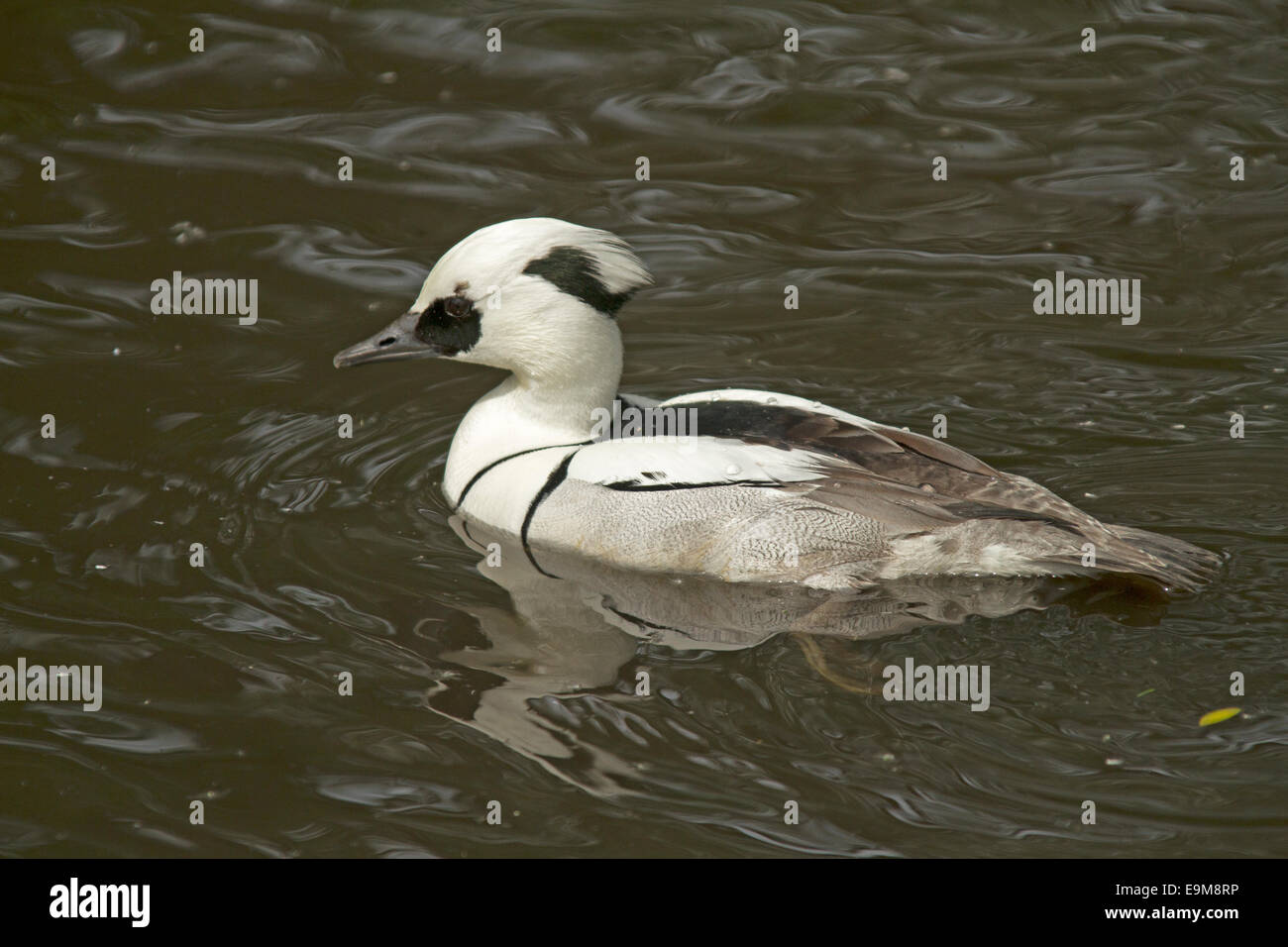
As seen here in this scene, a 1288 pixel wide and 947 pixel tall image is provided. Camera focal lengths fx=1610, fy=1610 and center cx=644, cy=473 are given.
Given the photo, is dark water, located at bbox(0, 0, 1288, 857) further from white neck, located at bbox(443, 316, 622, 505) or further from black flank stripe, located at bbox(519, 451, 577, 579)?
white neck, located at bbox(443, 316, 622, 505)

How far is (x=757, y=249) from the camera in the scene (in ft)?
33.9

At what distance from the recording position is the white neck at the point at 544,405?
7531 mm

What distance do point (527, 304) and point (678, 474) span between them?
43.5 inches

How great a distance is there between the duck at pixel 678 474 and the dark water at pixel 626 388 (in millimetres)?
229

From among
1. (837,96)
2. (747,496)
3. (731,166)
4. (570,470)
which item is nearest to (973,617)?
(747,496)

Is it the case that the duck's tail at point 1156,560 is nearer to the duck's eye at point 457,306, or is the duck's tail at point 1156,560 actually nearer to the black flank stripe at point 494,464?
the black flank stripe at point 494,464

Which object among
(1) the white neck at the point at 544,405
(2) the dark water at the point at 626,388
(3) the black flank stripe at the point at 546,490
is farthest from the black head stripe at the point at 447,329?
(2) the dark water at the point at 626,388

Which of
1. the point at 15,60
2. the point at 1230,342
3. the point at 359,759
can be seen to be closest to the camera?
the point at 359,759

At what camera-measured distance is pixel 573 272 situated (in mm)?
7359

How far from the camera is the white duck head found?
7.36 metres

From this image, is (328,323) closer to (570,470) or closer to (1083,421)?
(570,470)

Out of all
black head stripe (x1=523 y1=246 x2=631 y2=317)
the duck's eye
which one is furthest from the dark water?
black head stripe (x1=523 y1=246 x2=631 y2=317)

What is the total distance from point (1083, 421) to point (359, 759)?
4.35 m

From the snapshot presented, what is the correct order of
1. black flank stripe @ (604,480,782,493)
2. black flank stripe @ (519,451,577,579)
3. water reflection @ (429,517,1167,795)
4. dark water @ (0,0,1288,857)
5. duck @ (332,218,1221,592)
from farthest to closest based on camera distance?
black flank stripe @ (519,451,577,579) < black flank stripe @ (604,480,782,493) < duck @ (332,218,1221,592) < water reflection @ (429,517,1167,795) < dark water @ (0,0,1288,857)
